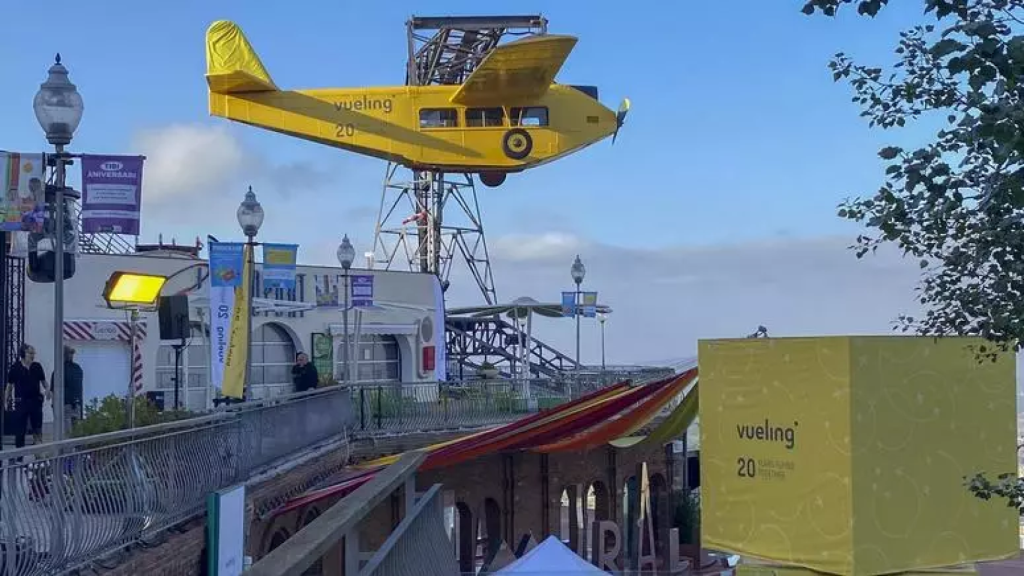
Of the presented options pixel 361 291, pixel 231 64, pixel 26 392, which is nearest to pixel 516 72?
pixel 231 64

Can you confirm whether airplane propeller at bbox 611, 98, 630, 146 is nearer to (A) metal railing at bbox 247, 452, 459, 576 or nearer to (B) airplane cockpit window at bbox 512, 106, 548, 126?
(B) airplane cockpit window at bbox 512, 106, 548, 126

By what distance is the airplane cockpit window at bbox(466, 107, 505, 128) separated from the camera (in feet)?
109

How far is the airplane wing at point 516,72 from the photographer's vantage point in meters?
29.9

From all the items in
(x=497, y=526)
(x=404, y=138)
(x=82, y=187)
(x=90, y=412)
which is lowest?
(x=497, y=526)

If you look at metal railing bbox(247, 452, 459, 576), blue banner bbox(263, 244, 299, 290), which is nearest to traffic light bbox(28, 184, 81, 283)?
metal railing bbox(247, 452, 459, 576)

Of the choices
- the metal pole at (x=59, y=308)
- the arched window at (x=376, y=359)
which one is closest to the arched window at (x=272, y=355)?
the arched window at (x=376, y=359)

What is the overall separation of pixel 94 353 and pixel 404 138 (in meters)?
11.5

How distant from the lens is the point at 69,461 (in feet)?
26.7

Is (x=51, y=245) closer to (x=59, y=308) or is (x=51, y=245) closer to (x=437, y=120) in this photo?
(x=59, y=308)

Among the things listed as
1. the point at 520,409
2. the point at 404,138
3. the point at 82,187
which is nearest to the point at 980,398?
the point at 82,187

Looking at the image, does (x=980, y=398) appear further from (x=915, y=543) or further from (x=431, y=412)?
(x=431, y=412)

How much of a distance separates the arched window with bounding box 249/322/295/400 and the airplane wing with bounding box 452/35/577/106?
28.3ft

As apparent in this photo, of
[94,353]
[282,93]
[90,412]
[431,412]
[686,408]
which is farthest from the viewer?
[282,93]

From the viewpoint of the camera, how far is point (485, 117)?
33.3 meters
